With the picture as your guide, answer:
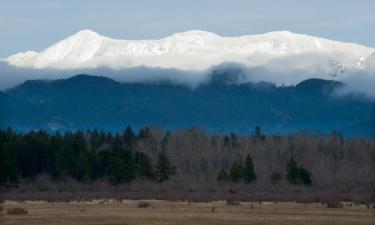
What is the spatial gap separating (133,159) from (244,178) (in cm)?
1342

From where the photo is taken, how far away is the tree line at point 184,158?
105m

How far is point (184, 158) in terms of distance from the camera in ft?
473

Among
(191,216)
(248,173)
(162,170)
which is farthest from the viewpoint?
(162,170)

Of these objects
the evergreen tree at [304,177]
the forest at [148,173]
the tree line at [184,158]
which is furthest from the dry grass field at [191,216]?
the evergreen tree at [304,177]

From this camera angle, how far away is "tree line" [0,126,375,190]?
104750 millimetres

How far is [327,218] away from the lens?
52.2m

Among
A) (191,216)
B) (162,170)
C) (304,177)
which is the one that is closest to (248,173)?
(304,177)

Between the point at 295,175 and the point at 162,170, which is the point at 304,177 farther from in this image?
the point at 162,170

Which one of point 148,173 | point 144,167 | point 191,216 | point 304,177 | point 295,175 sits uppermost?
point 144,167

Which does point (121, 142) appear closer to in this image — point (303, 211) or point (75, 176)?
point (75, 176)

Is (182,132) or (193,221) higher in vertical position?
(182,132)

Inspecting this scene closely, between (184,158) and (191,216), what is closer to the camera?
(191,216)

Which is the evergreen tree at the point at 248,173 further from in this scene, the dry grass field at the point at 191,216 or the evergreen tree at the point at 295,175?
the dry grass field at the point at 191,216

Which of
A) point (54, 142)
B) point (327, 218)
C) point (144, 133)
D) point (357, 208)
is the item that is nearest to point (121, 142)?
point (144, 133)
